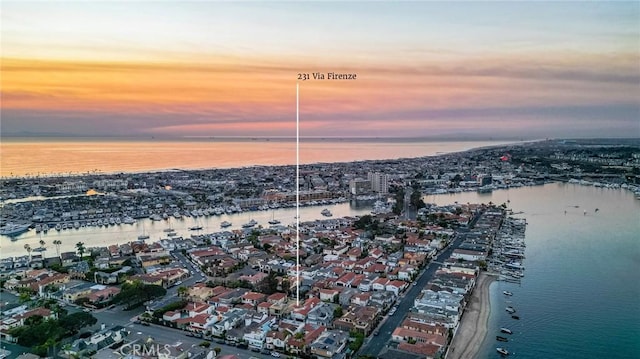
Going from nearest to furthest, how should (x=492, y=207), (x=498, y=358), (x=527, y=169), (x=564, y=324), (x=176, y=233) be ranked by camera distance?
(x=498, y=358) → (x=564, y=324) → (x=176, y=233) → (x=492, y=207) → (x=527, y=169)

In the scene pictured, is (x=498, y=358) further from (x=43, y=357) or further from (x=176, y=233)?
(x=176, y=233)

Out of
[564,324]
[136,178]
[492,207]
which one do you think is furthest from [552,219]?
[136,178]

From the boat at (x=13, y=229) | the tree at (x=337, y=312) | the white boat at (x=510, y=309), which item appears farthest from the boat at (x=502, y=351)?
the boat at (x=13, y=229)

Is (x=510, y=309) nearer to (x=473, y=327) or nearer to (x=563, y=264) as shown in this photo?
(x=473, y=327)

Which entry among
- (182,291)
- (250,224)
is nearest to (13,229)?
(250,224)

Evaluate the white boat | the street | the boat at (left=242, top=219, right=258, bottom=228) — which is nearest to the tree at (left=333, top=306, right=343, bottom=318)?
the street
